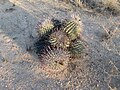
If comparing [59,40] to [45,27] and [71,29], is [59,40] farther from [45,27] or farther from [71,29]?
[45,27]

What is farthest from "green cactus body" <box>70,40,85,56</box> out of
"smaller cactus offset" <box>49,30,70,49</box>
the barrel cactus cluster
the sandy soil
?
the sandy soil

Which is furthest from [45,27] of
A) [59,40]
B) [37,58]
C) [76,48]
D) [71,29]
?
[76,48]

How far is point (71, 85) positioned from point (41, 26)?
174 centimetres

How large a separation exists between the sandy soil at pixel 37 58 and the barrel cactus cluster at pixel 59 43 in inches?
10.1

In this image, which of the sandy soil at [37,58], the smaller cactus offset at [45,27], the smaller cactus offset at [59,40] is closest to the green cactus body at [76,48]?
the smaller cactus offset at [59,40]

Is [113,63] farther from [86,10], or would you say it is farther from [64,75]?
[86,10]

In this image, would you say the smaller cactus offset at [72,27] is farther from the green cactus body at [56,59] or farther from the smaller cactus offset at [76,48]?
the green cactus body at [56,59]

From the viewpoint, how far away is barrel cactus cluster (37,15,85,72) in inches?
297

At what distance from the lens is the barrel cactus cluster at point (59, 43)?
753 centimetres

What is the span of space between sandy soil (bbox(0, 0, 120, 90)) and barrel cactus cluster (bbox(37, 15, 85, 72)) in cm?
26

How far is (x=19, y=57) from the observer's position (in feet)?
26.5

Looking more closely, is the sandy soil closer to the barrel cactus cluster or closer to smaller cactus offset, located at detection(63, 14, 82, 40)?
the barrel cactus cluster

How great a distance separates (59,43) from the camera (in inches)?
307

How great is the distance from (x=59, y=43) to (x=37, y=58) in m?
0.71
